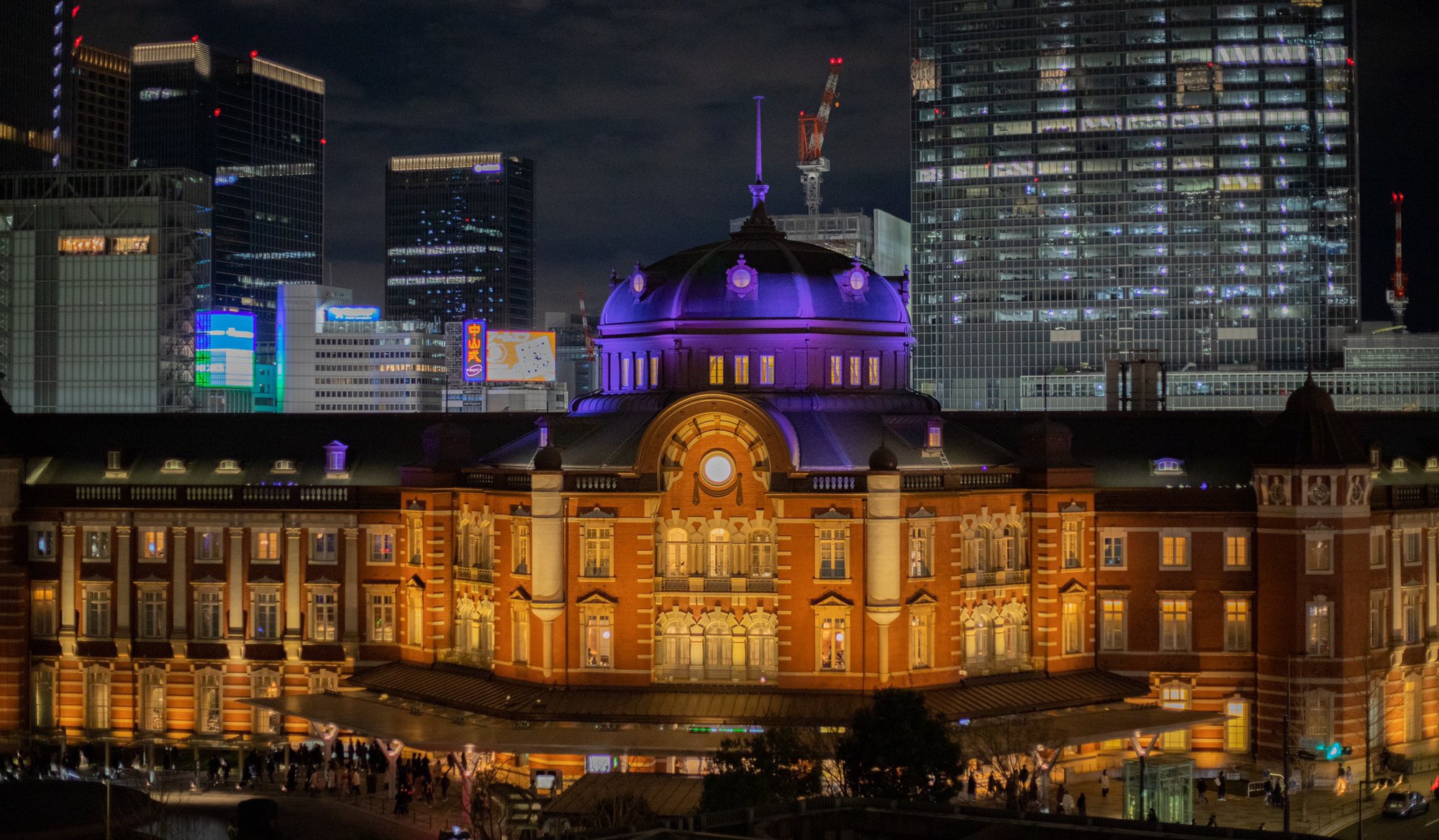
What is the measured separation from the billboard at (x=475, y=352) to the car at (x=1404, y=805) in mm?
125784

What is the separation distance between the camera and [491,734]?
73.2 metres

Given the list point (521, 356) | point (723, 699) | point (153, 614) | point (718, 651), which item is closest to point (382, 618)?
point (153, 614)

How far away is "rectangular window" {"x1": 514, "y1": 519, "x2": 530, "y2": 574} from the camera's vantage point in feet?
264

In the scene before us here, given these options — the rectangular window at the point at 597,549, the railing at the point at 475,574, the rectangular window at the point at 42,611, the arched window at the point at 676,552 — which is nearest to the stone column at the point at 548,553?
the rectangular window at the point at 597,549

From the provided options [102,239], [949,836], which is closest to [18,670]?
[949,836]

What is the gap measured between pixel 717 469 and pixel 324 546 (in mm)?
21094

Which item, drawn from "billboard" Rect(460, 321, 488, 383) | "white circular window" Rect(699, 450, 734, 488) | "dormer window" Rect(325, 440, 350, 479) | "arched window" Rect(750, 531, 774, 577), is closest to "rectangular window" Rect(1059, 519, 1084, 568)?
"arched window" Rect(750, 531, 774, 577)

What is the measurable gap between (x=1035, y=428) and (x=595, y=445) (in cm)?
1929

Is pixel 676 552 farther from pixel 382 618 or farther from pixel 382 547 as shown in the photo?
pixel 382 618

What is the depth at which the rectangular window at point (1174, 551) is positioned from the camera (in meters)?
83.8

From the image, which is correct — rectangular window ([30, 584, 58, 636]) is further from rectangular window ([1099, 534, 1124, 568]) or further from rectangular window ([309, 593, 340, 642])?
rectangular window ([1099, 534, 1124, 568])

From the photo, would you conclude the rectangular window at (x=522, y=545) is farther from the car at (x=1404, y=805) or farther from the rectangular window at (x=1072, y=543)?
the car at (x=1404, y=805)

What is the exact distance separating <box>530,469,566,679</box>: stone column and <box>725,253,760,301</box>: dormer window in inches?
491

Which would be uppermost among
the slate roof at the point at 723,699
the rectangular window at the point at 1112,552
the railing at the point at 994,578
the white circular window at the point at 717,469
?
the white circular window at the point at 717,469
